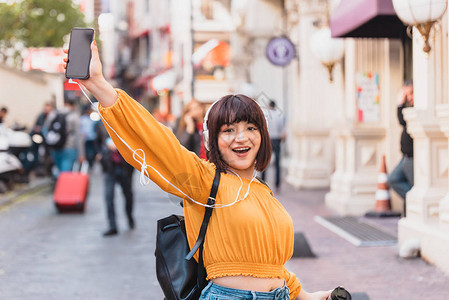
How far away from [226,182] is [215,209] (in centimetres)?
12

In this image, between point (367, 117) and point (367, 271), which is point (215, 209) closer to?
point (367, 271)

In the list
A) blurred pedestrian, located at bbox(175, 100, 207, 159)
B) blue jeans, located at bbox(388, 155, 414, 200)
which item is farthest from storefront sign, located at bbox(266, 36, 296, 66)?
blue jeans, located at bbox(388, 155, 414, 200)

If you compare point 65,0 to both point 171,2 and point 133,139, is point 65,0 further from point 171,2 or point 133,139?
point 133,139

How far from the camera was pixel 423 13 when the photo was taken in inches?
267

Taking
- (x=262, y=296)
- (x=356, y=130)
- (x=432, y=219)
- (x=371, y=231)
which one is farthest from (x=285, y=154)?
(x=262, y=296)

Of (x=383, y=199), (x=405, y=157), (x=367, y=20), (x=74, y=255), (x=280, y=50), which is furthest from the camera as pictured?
(x=280, y=50)

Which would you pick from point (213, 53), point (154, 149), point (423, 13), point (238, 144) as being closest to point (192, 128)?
point (423, 13)

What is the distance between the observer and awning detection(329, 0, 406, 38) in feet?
26.3

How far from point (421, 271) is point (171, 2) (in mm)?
39686

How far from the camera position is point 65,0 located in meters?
29.7

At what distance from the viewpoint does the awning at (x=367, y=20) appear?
802 centimetres

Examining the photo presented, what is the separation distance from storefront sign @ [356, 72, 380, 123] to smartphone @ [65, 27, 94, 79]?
8864 mm

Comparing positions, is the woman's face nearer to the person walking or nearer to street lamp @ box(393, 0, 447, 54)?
street lamp @ box(393, 0, 447, 54)

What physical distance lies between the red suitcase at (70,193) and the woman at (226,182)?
9.18 meters
